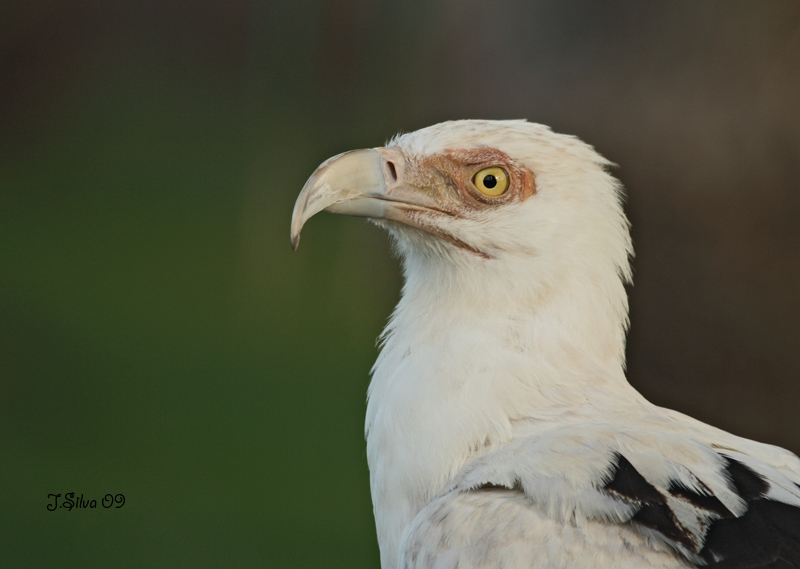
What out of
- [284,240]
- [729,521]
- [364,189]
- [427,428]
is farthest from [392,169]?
[284,240]

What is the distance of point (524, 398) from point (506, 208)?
0.51 metres

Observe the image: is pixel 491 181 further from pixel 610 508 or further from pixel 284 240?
pixel 284 240

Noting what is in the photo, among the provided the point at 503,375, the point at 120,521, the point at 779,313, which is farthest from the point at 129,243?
the point at 503,375

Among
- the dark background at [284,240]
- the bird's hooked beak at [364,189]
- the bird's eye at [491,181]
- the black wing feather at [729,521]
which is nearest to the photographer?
the black wing feather at [729,521]

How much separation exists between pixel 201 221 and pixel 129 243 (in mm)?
669

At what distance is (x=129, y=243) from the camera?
725cm

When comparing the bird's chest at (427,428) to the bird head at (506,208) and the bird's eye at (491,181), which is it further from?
the bird's eye at (491,181)

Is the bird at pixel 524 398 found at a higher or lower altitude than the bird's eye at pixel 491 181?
lower

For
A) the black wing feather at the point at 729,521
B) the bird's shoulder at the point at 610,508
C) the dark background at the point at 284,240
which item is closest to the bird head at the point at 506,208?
the bird's shoulder at the point at 610,508

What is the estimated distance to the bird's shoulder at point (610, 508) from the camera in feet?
5.18

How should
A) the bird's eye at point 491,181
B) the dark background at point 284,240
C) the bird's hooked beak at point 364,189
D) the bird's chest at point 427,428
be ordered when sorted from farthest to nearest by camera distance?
the dark background at point 284,240 < the bird's eye at point 491,181 < the bird's hooked beak at point 364,189 < the bird's chest at point 427,428

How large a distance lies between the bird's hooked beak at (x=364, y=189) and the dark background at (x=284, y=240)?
252 centimetres

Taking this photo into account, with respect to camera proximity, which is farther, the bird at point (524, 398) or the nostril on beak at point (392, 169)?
the nostril on beak at point (392, 169)

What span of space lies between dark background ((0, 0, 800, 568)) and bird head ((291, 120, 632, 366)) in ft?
7.67
